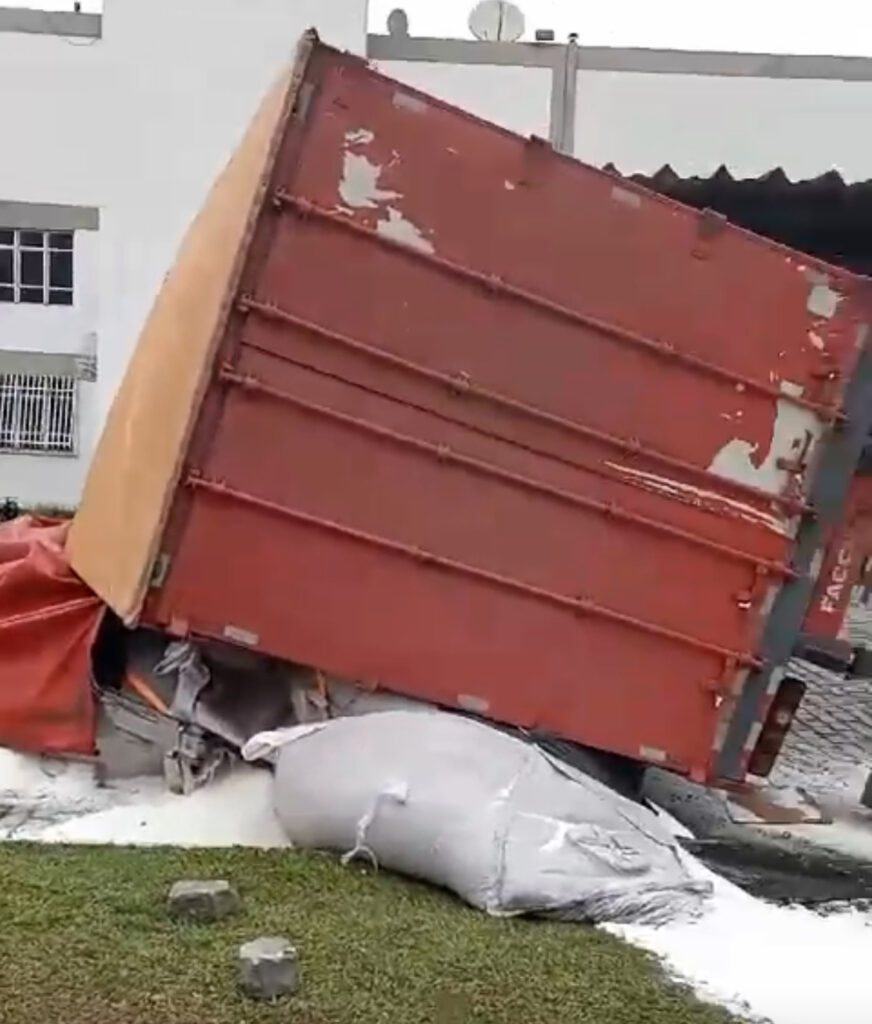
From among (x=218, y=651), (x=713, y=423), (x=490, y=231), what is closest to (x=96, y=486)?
(x=218, y=651)

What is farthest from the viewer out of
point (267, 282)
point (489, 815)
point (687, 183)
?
point (687, 183)

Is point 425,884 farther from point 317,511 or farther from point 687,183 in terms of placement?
point 687,183

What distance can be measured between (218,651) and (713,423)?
186 centimetres

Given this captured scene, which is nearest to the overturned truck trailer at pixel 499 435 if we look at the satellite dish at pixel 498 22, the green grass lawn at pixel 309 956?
the green grass lawn at pixel 309 956

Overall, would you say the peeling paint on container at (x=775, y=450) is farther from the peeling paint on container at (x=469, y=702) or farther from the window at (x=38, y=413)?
the window at (x=38, y=413)

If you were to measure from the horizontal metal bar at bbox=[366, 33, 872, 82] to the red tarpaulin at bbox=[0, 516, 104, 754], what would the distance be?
11053mm

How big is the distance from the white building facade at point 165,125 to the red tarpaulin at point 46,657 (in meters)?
10.8

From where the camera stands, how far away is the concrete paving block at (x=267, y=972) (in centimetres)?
355

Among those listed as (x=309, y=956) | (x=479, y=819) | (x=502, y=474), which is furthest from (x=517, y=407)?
(x=309, y=956)

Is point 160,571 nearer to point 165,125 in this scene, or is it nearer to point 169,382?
point 169,382

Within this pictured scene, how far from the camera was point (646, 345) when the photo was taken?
516cm

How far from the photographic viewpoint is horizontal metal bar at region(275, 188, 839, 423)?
5035mm

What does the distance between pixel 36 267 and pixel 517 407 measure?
1252 centimetres

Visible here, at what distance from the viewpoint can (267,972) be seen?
3.56 m
